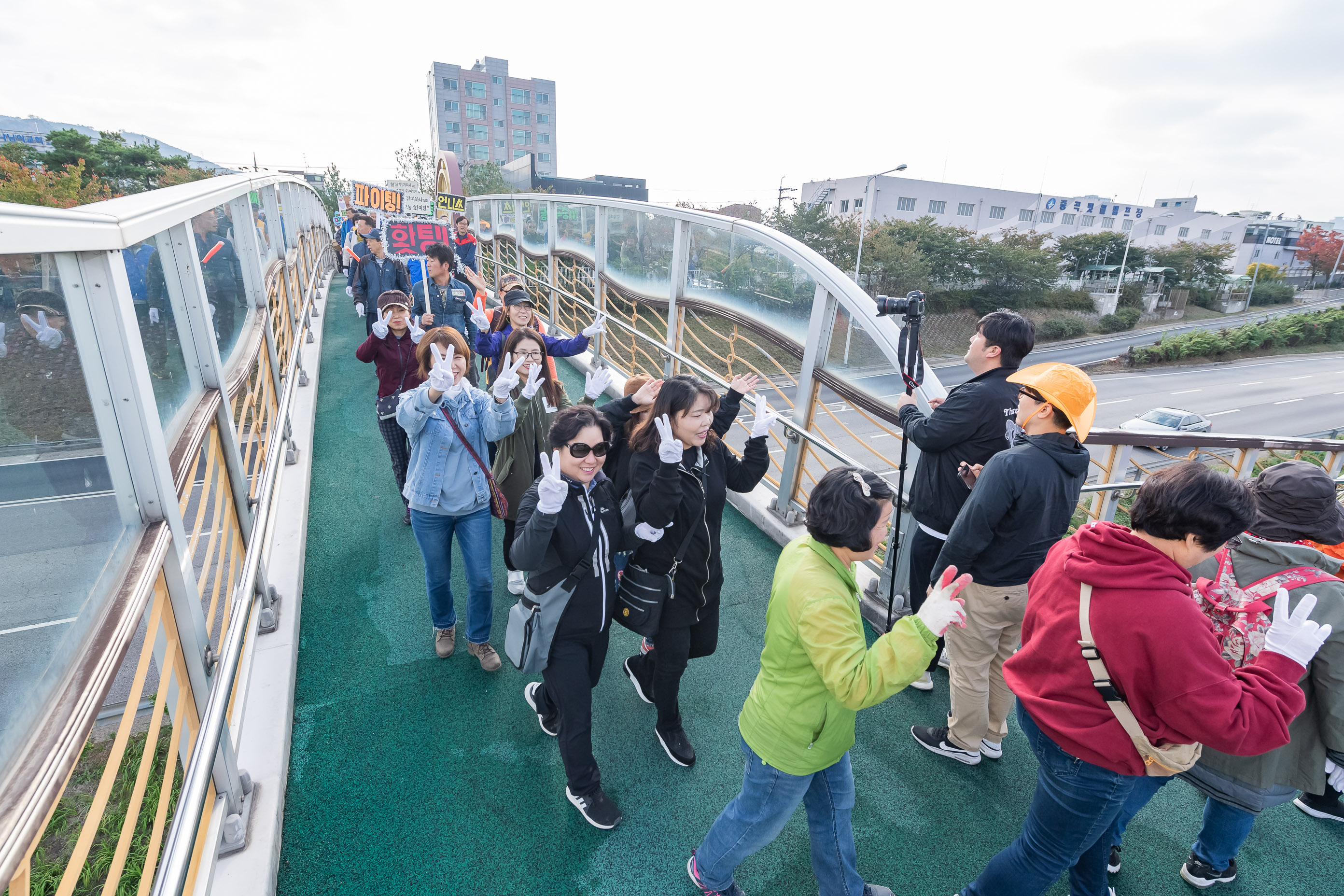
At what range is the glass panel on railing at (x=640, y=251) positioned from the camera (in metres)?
5.89

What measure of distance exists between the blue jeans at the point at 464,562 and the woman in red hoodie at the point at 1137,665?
7.41 ft

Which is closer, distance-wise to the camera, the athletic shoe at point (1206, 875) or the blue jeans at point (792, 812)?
the blue jeans at point (792, 812)

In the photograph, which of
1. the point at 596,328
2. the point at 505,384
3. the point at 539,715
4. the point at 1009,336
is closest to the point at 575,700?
the point at 539,715

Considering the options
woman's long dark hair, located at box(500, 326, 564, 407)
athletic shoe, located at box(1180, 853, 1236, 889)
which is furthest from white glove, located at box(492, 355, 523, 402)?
athletic shoe, located at box(1180, 853, 1236, 889)

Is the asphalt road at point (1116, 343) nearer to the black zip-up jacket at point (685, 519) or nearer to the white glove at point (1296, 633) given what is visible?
the black zip-up jacket at point (685, 519)

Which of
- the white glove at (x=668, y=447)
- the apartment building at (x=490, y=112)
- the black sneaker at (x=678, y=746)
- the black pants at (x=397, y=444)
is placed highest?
the apartment building at (x=490, y=112)

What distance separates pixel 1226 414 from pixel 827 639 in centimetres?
3112

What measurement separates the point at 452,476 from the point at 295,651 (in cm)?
117

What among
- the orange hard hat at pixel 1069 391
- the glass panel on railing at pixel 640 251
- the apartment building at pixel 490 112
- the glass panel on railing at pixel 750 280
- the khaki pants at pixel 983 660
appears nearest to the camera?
the orange hard hat at pixel 1069 391

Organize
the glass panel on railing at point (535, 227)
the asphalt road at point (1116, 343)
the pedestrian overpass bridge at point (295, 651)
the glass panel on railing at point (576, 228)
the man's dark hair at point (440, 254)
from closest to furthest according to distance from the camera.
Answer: the pedestrian overpass bridge at point (295, 651)
the man's dark hair at point (440, 254)
the glass panel on railing at point (576, 228)
the glass panel on railing at point (535, 227)
the asphalt road at point (1116, 343)

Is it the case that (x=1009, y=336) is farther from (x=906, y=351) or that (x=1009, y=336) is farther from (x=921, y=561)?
(x=921, y=561)

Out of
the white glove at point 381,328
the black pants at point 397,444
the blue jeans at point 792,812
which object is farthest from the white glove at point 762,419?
the white glove at point 381,328

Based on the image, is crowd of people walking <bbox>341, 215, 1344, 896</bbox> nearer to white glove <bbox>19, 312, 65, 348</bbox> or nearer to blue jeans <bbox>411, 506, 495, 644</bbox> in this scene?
blue jeans <bbox>411, 506, 495, 644</bbox>

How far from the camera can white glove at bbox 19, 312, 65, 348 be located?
3.80 ft
